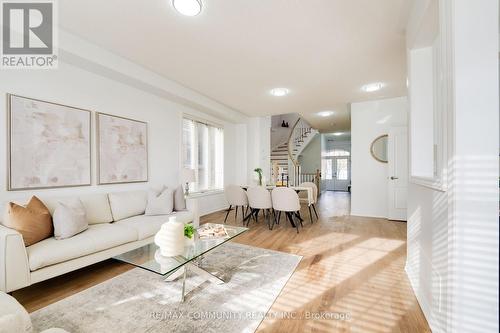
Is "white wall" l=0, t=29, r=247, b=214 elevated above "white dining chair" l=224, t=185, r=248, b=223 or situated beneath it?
elevated above

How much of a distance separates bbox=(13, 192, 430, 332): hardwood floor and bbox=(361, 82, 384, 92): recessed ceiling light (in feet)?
8.92

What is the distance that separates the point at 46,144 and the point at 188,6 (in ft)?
7.60

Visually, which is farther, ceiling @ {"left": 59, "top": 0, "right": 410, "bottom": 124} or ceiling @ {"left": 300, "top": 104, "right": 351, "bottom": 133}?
ceiling @ {"left": 300, "top": 104, "right": 351, "bottom": 133}

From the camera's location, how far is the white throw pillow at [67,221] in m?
2.13

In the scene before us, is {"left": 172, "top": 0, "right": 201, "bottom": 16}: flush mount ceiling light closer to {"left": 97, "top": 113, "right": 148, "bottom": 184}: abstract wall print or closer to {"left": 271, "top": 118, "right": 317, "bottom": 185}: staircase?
{"left": 97, "top": 113, "right": 148, "bottom": 184}: abstract wall print

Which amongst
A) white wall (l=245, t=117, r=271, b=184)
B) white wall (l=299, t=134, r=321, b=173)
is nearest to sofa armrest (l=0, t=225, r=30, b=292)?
white wall (l=245, t=117, r=271, b=184)

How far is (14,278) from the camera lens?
66.4 inches

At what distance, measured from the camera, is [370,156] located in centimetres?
499

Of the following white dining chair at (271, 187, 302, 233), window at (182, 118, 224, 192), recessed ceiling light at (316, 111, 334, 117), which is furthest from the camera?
recessed ceiling light at (316, 111, 334, 117)

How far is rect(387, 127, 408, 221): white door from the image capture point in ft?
14.9

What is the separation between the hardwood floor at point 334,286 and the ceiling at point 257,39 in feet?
8.93

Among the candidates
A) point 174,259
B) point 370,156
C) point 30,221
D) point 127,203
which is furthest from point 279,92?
point 30,221

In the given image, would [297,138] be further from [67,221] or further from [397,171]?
[67,221]

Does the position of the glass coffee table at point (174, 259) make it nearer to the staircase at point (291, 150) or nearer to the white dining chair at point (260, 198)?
the white dining chair at point (260, 198)
